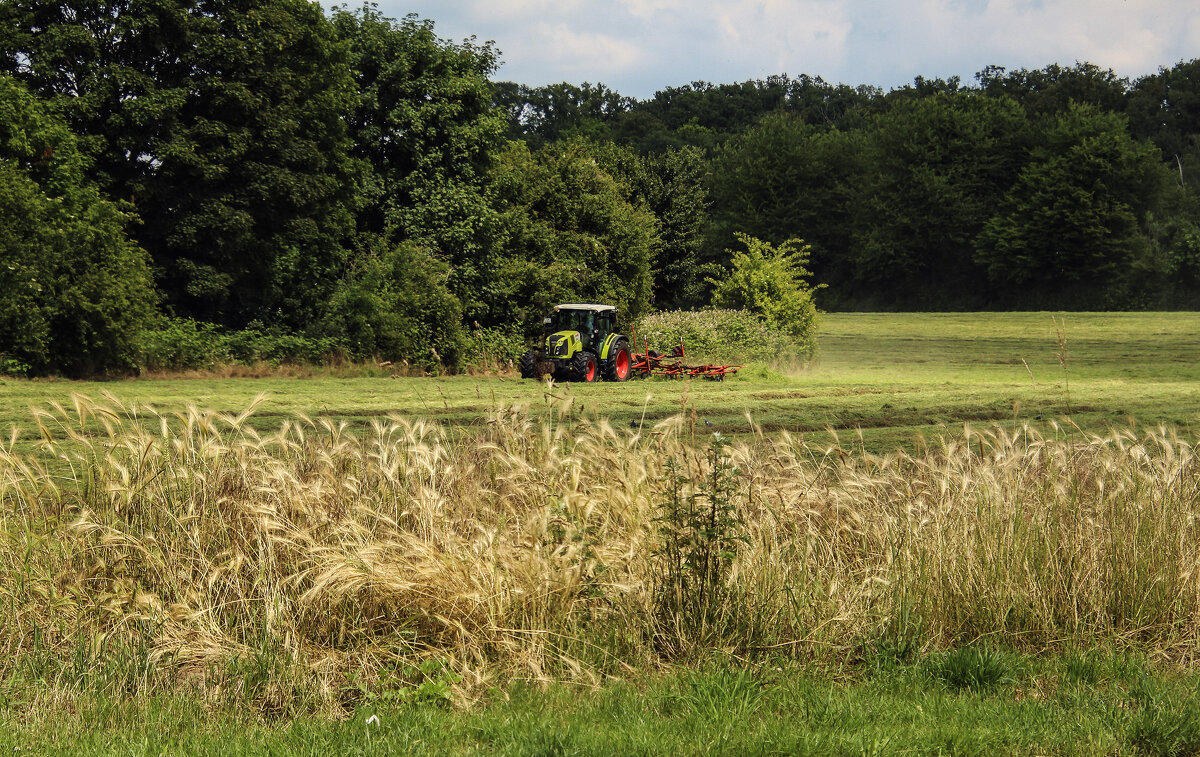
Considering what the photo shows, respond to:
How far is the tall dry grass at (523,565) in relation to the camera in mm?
5395

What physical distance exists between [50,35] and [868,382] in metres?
24.1

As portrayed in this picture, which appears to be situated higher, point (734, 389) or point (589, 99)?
point (589, 99)

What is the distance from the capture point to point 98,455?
726cm

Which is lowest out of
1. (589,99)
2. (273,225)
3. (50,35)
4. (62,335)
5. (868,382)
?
(868,382)

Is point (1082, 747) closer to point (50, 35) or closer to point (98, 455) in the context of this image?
point (98, 455)

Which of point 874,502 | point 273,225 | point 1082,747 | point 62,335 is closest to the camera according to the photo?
point 1082,747

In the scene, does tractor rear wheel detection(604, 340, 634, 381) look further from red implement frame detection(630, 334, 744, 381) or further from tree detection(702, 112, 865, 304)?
tree detection(702, 112, 865, 304)

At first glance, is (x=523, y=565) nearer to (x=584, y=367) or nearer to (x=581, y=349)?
(x=584, y=367)

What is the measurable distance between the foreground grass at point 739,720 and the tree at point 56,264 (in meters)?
22.0

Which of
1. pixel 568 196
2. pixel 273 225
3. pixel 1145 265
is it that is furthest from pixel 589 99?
pixel 273 225

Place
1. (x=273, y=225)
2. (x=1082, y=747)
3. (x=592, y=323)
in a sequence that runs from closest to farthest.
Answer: (x=1082, y=747) → (x=592, y=323) → (x=273, y=225)

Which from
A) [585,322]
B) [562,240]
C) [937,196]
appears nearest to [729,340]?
[585,322]

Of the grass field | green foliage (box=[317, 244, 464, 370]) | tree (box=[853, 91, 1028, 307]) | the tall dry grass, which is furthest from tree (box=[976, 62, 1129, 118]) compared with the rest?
the tall dry grass

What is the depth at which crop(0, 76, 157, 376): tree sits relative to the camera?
936 inches
